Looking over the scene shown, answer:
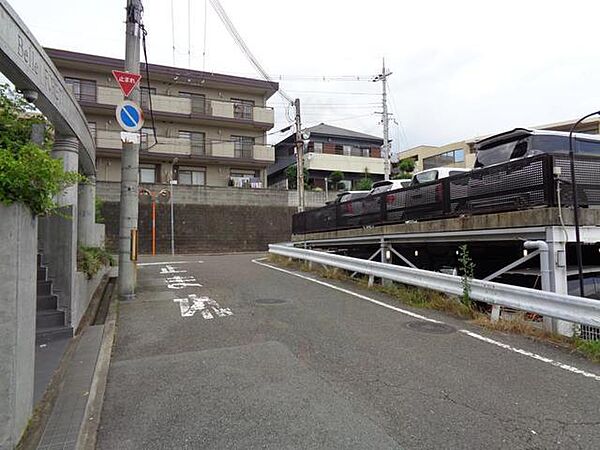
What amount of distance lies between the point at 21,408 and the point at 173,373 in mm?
1487

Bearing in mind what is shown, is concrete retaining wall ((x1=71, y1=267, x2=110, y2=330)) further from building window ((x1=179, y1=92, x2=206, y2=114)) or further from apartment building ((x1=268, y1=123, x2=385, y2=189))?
apartment building ((x1=268, y1=123, x2=385, y2=189))

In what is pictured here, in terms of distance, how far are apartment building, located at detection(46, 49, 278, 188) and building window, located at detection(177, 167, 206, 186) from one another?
66 mm

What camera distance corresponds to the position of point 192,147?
2742 cm

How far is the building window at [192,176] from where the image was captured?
27.6 m

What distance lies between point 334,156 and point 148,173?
16.6m

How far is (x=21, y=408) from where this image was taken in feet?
9.22

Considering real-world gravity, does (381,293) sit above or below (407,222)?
below

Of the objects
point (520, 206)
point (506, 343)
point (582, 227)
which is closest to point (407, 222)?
point (520, 206)

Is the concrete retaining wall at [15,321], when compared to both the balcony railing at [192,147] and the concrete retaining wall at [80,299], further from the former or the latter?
the balcony railing at [192,147]

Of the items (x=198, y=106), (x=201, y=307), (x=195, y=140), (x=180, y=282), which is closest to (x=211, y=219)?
(x=195, y=140)

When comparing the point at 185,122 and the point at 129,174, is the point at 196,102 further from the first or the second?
the point at 129,174

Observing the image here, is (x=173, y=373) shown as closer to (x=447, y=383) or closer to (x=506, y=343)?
(x=447, y=383)

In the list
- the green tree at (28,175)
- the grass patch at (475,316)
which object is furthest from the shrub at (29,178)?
the grass patch at (475,316)

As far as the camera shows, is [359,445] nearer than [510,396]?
Yes
